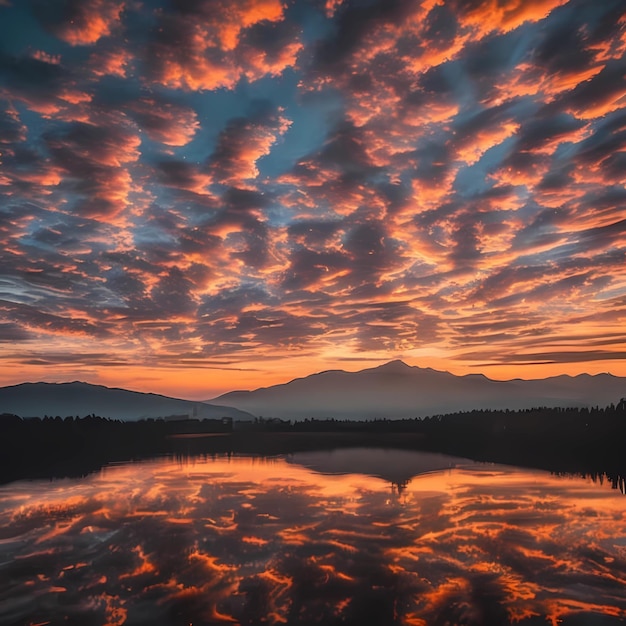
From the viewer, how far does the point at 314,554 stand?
19.5 m

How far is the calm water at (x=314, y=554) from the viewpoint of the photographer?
14.1 metres

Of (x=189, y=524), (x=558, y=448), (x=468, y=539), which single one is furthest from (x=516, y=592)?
(x=558, y=448)

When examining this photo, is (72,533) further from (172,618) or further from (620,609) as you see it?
(620,609)

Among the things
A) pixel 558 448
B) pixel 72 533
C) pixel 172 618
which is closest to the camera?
pixel 172 618

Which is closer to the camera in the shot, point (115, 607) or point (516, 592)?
point (115, 607)

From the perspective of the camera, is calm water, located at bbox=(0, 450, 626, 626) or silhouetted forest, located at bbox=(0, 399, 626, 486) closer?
calm water, located at bbox=(0, 450, 626, 626)

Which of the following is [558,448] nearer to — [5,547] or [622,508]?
[622,508]

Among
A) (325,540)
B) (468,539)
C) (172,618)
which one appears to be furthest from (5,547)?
(468,539)

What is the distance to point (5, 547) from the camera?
20422 millimetres

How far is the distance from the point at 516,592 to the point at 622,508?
16.6 meters

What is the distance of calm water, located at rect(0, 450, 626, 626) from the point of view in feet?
46.4

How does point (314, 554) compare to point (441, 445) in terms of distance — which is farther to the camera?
point (441, 445)

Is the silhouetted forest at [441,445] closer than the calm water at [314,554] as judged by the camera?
No

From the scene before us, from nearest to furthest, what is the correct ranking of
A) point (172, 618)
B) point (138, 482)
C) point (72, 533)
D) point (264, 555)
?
point (172, 618), point (264, 555), point (72, 533), point (138, 482)
